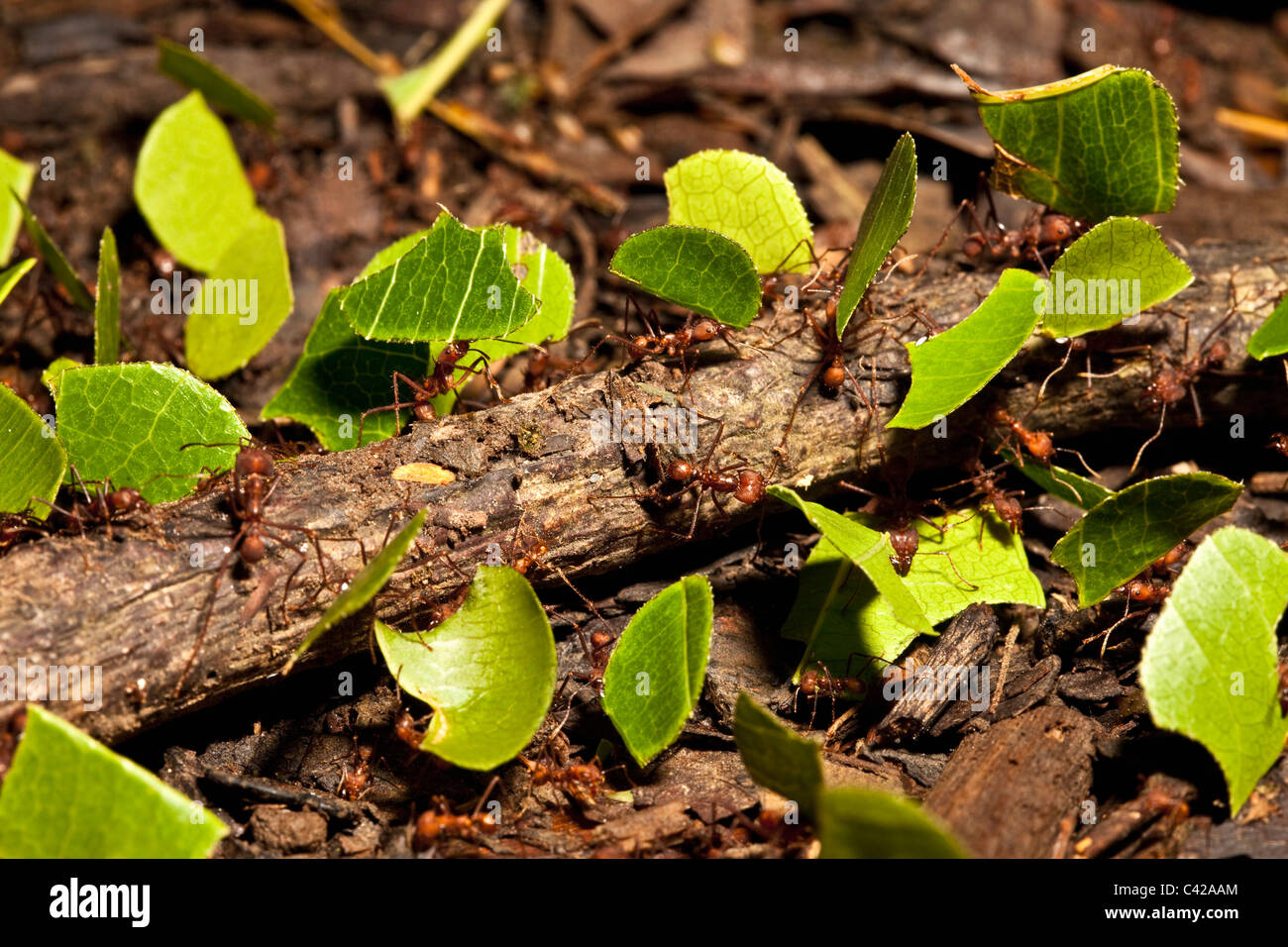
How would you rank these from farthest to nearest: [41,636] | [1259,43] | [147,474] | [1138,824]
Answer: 1. [1259,43]
2. [147,474]
3. [1138,824]
4. [41,636]

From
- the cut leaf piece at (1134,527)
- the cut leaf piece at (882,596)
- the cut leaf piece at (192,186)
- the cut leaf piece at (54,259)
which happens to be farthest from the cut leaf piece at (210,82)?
the cut leaf piece at (1134,527)

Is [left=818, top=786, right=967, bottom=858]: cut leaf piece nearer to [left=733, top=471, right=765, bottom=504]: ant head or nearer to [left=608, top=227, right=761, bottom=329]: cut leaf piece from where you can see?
[left=733, top=471, right=765, bottom=504]: ant head

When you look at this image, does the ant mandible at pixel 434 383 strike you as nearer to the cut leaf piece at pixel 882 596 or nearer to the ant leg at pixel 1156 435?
the cut leaf piece at pixel 882 596

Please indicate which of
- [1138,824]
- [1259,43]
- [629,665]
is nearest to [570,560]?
[629,665]

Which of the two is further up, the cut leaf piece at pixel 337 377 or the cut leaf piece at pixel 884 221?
the cut leaf piece at pixel 884 221

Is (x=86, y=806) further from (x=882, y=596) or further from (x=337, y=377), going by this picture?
(x=882, y=596)
